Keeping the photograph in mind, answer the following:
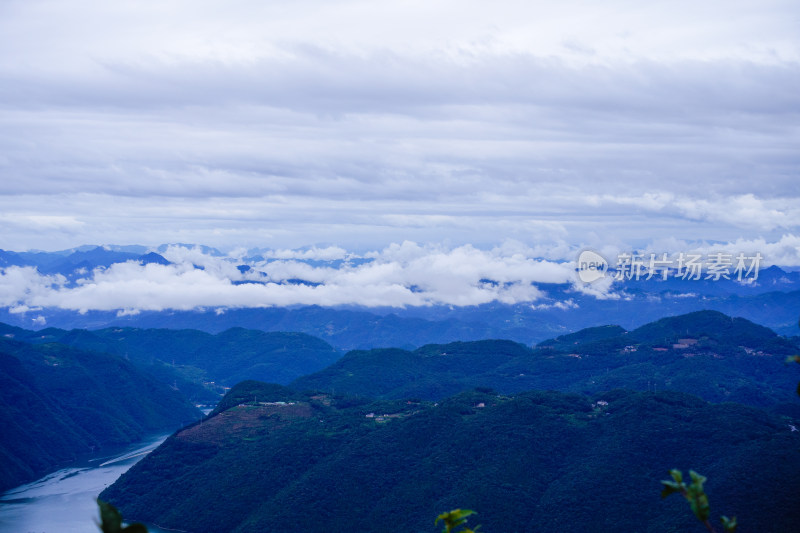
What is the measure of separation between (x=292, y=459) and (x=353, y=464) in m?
13.0

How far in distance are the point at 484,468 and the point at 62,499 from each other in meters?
84.8

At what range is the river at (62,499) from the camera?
135625 millimetres

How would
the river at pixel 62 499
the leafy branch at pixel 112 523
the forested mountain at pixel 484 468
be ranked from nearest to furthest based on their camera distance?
1. the leafy branch at pixel 112 523
2. the forested mountain at pixel 484 468
3. the river at pixel 62 499

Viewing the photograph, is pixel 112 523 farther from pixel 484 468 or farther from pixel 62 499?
pixel 62 499

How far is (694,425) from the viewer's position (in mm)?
126250

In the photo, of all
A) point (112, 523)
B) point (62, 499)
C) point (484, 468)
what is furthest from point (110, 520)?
point (62, 499)

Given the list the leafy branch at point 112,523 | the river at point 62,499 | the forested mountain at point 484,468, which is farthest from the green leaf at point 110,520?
the river at point 62,499

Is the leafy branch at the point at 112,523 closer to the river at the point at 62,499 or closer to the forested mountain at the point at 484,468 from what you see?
the forested mountain at the point at 484,468

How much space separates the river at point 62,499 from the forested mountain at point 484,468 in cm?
692

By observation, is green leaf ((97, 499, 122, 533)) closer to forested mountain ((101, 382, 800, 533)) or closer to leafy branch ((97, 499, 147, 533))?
leafy branch ((97, 499, 147, 533))

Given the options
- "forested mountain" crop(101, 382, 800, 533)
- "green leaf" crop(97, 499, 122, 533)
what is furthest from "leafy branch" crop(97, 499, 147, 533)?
"forested mountain" crop(101, 382, 800, 533)

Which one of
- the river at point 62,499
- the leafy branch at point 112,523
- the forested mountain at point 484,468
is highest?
the leafy branch at point 112,523

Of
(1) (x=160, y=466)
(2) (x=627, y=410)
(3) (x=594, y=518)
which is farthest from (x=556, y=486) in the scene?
(1) (x=160, y=466)

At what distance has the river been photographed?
135625 mm
